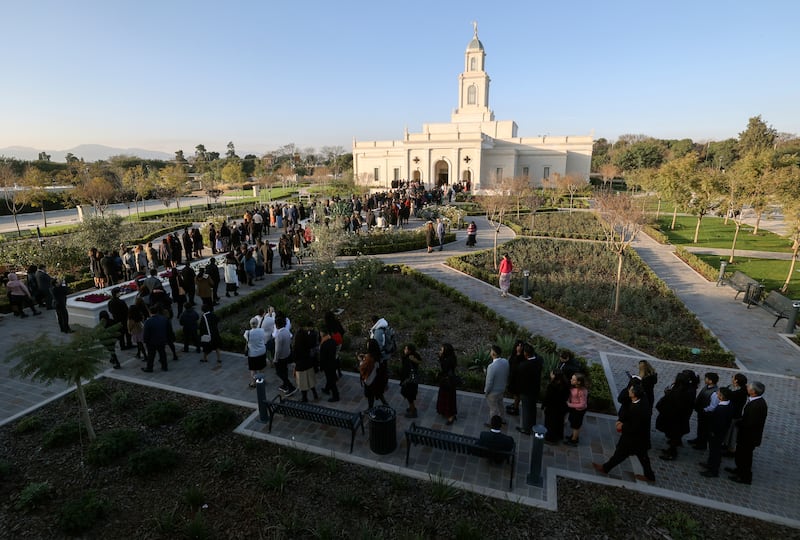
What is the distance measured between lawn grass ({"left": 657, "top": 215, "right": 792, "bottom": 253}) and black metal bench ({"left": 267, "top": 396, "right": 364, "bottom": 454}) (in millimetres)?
20576

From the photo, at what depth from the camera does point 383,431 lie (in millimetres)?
5539

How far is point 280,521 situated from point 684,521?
431 cm

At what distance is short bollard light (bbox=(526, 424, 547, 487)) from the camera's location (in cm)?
483

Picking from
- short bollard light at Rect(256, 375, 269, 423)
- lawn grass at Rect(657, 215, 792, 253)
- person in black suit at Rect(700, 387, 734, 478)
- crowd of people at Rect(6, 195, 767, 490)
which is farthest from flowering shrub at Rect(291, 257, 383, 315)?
lawn grass at Rect(657, 215, 792, 253)

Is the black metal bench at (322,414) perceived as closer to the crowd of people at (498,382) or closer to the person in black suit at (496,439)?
the crowd of people at (498,382)

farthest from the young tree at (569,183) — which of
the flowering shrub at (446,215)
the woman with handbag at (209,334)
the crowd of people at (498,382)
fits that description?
the woman with handbag at (209,334)

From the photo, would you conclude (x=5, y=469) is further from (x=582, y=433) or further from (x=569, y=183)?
(x=569, y=183)

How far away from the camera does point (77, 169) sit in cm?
5131

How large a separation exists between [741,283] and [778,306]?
2043mm

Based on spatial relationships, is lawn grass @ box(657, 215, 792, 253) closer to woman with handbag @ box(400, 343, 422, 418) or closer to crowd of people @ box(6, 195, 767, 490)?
crowd of people @ box(6, 195, 767, 490)

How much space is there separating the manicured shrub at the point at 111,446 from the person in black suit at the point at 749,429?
775 centimetres

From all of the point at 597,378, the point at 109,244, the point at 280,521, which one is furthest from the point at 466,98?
the point at 280,521

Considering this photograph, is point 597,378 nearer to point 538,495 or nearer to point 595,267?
point 538,495

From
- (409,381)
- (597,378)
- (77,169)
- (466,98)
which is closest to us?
(409,381)
